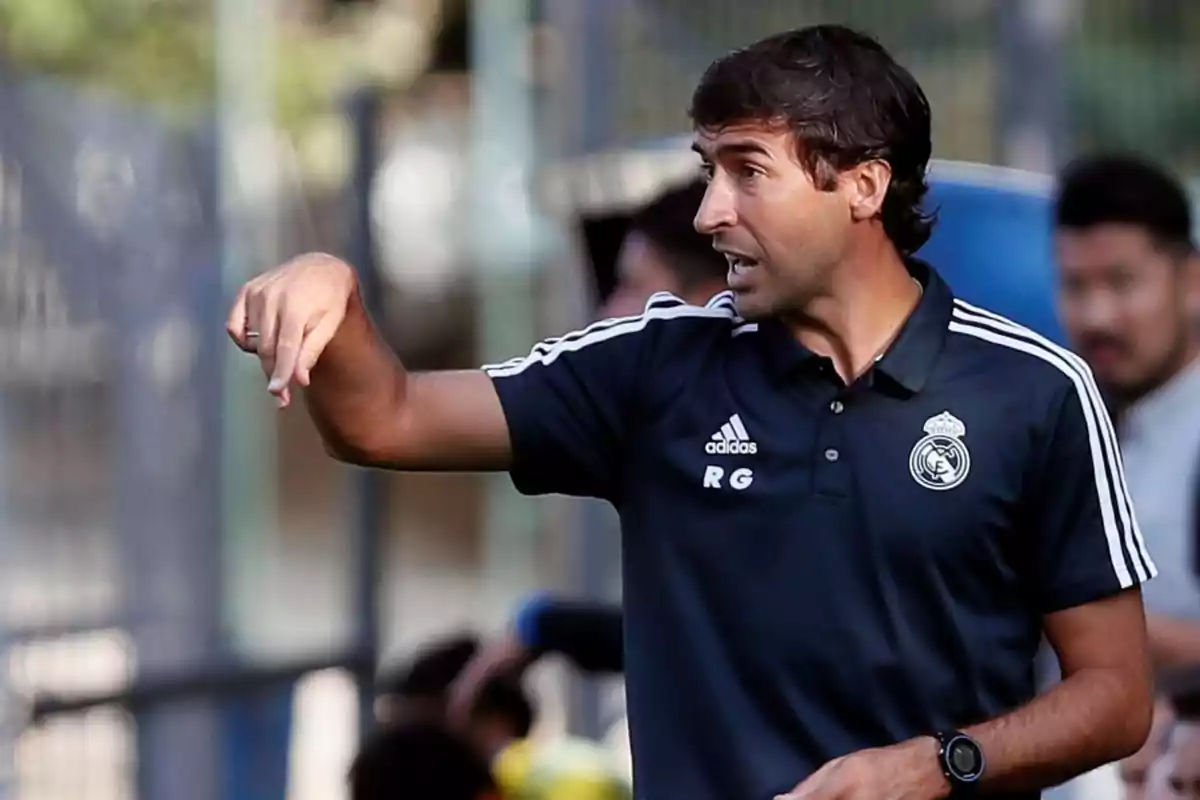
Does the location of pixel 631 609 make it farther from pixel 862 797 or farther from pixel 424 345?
pixel 424 345

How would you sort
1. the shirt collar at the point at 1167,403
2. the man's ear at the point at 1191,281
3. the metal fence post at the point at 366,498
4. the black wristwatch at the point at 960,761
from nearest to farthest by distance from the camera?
1. the black wristwatch at the point at 960,761
2. the shirt collar at the point at 1167,403
3. the man's ear at the point at 1191,281
4. the metal fence post at the point at 366,498

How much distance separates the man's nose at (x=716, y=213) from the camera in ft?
10.3

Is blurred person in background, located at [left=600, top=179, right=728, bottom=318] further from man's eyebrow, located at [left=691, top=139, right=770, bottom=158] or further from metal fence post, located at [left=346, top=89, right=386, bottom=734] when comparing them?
metal fence post, located at [left=346, top=89, right=386, bottom=734]

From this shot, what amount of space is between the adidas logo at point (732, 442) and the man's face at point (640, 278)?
137 centimetres

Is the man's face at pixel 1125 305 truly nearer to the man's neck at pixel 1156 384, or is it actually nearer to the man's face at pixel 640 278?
the man's neck at pixel 1156 384

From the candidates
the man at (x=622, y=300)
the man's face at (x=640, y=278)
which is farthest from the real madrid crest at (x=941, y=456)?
the man's face at (x=640, y=278)

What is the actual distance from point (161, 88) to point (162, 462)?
9.73m

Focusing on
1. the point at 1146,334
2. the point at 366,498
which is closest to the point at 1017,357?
the point at 1146,334

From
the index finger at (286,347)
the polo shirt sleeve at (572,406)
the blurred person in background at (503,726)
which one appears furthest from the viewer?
the blurred person in background at (503,726)

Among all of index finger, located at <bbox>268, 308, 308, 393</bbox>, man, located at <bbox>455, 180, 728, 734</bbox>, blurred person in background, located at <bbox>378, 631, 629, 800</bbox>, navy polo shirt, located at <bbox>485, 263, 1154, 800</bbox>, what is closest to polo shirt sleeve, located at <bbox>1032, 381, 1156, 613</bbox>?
navy polo shirt, located at <bbox>485, 263, 1154, 800</bbox>

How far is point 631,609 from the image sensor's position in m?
3.27

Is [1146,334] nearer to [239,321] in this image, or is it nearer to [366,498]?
[239,321]

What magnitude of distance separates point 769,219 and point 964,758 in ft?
2.26

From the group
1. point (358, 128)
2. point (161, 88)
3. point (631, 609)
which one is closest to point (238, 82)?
point (161, 88)
